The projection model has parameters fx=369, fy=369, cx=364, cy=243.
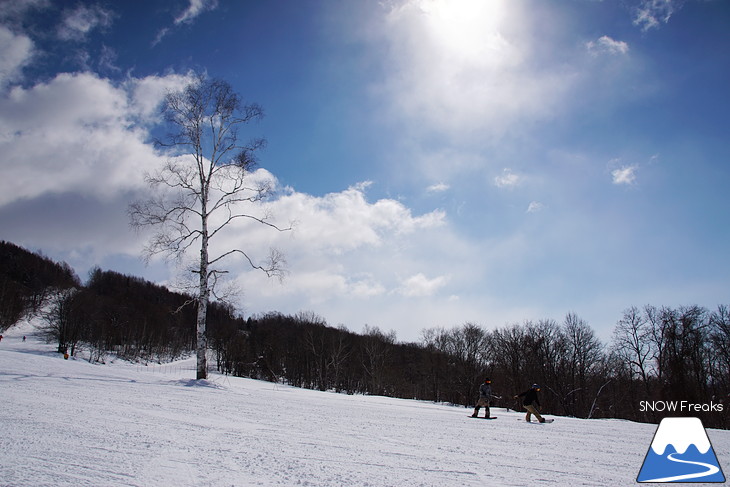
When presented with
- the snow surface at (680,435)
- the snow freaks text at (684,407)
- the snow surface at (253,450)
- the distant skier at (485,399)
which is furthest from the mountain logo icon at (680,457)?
the snow freaks text at (684,407)

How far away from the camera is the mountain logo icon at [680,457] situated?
5.39 metres

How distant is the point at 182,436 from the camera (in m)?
5.73

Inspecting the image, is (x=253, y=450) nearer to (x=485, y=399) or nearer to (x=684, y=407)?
(x=485, y=399)

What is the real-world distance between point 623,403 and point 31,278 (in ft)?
586

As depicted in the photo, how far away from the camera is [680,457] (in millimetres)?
5949

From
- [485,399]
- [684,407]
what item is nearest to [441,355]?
[684,407]

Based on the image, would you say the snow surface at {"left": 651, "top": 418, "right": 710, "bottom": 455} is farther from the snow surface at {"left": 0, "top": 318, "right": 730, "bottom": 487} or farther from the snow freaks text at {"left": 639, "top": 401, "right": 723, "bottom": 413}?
the snow freaks text at {"left": 639, "top": 401, "right": 723, "bottom": 413}

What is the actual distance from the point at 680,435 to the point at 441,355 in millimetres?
72524

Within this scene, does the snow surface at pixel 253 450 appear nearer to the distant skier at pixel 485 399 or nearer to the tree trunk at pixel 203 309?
the distant skier at pixel 485 399

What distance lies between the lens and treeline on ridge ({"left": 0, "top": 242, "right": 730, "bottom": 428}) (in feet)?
160

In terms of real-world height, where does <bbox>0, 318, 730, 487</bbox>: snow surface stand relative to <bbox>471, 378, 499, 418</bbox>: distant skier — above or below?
above

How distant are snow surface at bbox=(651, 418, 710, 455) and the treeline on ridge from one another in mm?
17124

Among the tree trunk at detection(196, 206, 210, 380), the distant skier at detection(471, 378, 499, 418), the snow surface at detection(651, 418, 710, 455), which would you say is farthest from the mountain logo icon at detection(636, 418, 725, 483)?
the tree trunk at detection(196, 206, 210, 380)

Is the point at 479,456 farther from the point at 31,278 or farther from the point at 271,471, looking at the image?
the point at 31,278
